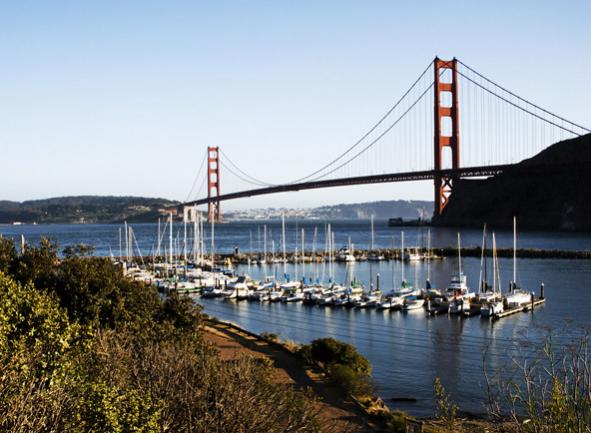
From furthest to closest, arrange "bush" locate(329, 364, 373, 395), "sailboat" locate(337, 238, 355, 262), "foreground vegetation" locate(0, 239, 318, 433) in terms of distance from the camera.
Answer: "sailboat" locate(337, 238, 355, 262) < "bush" locate(329, 364, 373, 395) < "foreground vegetation" locate(0, 239, 318, 433)

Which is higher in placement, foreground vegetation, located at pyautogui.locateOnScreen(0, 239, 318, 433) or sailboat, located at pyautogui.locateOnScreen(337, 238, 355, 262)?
foreground vegetation, located at pyautogui.locateOnScreen(0, 239, 318, 433)

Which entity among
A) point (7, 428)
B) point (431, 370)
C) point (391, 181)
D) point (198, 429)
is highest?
point (391, 181)

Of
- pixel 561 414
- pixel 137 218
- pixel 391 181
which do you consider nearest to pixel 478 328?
pixel 561 414

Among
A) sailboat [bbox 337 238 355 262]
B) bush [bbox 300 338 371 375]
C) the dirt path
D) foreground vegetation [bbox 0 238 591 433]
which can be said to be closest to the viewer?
foreground vegetation [bbox 0 238 591 433]

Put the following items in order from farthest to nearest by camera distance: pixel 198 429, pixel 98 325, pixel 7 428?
pixel 98 325 → pixel 198 429 → pixel 7 428

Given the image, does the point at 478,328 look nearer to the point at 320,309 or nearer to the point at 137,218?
the point at 320,309

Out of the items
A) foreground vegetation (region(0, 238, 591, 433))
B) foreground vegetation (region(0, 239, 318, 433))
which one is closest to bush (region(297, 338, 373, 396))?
foreground vegetation (region(0, 238, 591, 433))

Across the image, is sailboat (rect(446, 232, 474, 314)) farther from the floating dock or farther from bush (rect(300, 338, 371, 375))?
bush (rect(300, 338, 371, 375))
